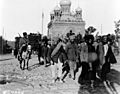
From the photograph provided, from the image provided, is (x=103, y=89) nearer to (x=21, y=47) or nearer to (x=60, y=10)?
(x=21, y=47)

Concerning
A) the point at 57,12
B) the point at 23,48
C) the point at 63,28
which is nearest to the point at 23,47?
the point at 23,48

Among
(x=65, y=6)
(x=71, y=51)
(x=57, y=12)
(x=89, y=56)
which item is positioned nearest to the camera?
(x=89, y=56)

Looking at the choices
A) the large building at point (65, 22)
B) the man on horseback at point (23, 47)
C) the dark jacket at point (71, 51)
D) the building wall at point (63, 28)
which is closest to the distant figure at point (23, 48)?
the man on horseback at point (23, 47)

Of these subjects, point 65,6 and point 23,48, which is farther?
point 65,6

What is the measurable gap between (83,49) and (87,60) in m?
0.35

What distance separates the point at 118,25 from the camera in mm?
35000

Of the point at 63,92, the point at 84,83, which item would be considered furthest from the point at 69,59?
the point at 63,92

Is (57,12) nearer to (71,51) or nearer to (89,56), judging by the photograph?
(71,51)

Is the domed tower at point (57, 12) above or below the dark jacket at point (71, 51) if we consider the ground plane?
above

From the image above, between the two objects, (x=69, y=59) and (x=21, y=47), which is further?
(x=21, y=47)

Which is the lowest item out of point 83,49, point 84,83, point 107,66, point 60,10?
point 84,83

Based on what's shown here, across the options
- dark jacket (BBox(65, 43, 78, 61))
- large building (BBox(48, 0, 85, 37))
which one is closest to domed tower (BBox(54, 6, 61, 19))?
large building (BBox(48, 0, 85, 37))

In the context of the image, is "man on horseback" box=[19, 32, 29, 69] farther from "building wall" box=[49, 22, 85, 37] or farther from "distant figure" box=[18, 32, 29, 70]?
"building wall" box=[49, 22, 85, 37]

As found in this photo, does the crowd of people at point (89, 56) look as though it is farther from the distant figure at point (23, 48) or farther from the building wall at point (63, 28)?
the building wall at point (63, 28)
